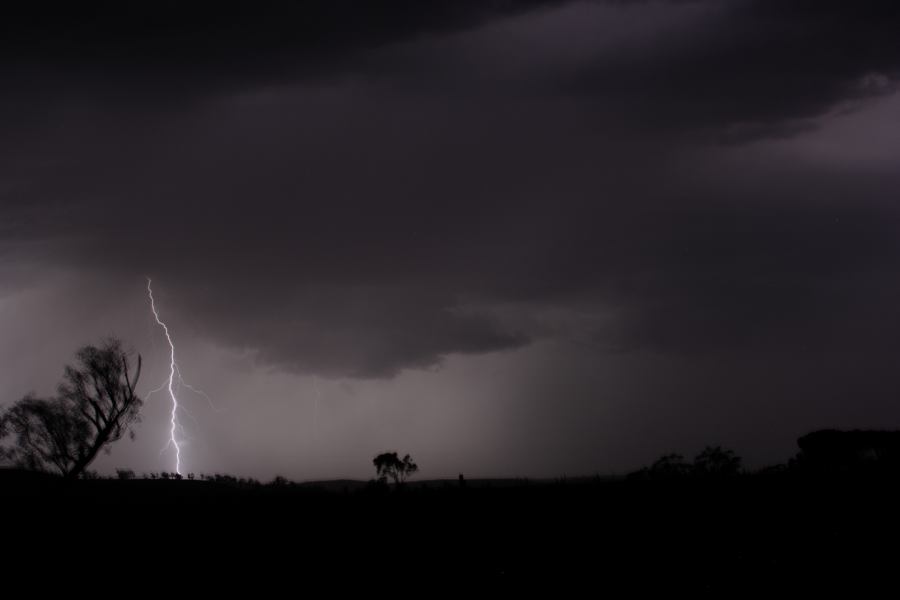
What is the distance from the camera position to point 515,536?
1523 centimetres

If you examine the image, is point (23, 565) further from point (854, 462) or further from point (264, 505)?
point (854, 462)

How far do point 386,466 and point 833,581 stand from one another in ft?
212

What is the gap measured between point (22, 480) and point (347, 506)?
18.5m

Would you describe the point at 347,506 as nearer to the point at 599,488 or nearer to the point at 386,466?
the point at 599,488

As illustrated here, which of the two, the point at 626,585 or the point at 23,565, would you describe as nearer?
the point at 626,585

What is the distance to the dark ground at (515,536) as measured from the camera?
13.0 m

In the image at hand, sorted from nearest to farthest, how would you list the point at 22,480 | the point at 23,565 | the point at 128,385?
1. the point at 23,565
2. the point at 22,480
3. the point at 128,385

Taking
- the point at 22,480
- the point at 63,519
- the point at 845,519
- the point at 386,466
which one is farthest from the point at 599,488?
the point at 386,466

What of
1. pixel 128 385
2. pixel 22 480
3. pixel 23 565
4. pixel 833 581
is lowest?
pixel 833 581

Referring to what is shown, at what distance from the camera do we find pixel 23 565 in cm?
1388

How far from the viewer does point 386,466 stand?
2943 inches

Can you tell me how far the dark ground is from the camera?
1304 cm


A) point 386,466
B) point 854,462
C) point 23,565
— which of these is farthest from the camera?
point 386,466

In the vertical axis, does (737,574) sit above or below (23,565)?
below
